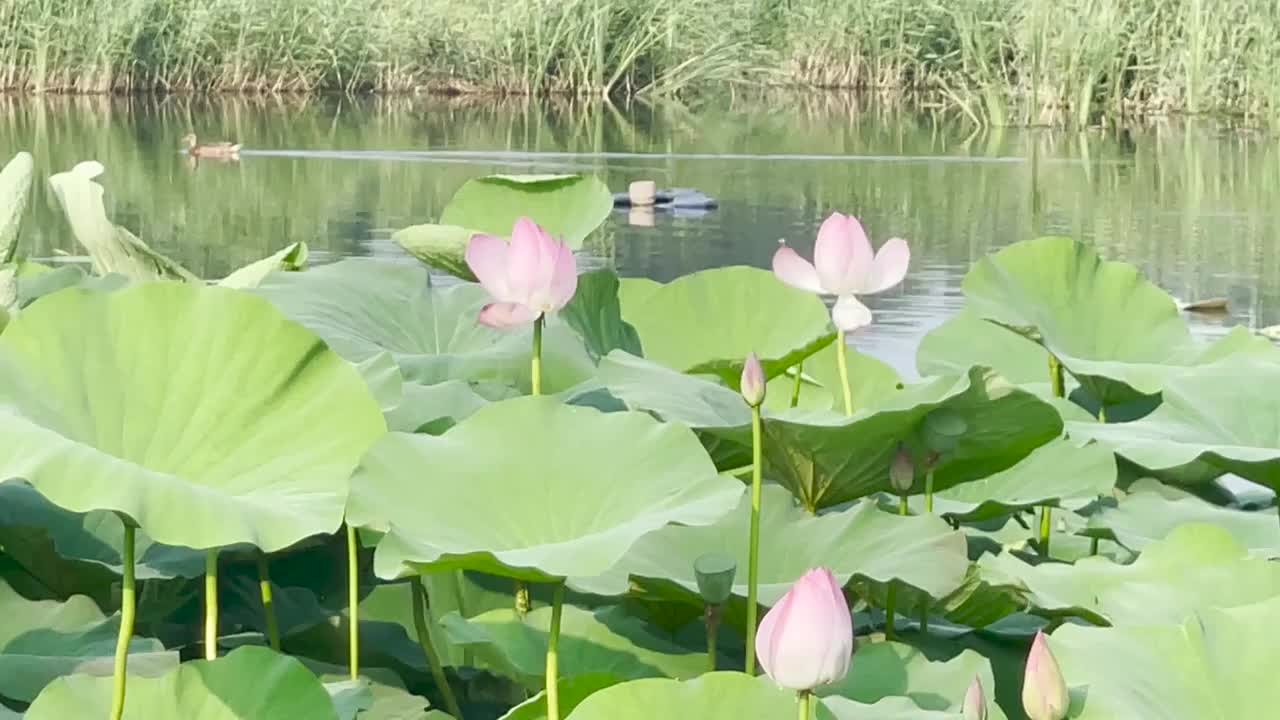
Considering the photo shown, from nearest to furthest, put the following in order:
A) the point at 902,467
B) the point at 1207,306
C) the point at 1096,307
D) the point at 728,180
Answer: the point at 902,467, the point at 1096,307, the point at 1207,306, the point at 728,180

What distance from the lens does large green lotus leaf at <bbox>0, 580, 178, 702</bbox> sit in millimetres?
836

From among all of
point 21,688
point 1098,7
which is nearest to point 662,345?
point 21,688

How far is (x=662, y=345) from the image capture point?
1435 mm

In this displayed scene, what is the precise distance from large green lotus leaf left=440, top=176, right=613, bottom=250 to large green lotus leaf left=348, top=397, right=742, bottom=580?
503 millimetres

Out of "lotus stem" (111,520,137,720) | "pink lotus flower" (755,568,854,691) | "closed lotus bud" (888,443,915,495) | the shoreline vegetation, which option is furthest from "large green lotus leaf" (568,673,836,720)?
the shoreline vegetation

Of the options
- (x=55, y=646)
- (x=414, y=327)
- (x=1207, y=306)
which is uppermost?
(x=414, y=327)

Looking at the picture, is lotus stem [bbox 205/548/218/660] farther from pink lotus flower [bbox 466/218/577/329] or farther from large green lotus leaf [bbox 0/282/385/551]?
pink lotus flower [bbox 466/218/577/329]

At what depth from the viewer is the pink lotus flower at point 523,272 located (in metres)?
0.89

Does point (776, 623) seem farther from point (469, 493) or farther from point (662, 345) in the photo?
point (662, 345)

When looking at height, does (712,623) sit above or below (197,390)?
below

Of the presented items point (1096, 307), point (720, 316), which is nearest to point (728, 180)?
point (1096, 307)

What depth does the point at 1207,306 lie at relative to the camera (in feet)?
13.5

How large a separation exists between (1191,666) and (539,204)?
30.7 inches

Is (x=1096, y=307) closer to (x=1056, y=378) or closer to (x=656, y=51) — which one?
(x=1056, y=378)
